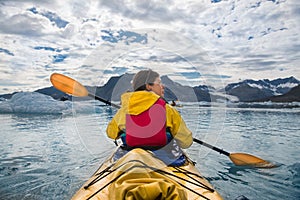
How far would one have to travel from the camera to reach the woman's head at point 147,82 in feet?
11.1

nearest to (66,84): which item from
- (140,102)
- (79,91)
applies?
(79,91)

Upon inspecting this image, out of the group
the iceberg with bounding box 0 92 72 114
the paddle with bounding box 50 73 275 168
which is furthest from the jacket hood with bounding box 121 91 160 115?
the iceberg with bounding box 0 92 72 114

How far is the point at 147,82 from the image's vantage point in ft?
11.0

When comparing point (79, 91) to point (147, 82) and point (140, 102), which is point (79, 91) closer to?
point (147, 82)

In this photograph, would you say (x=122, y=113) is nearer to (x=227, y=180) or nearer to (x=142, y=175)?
(x=142, y=175)

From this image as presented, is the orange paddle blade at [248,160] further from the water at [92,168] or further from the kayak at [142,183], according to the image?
the kayak at [142,183]

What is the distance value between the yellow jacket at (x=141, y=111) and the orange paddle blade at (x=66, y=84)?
2.38m

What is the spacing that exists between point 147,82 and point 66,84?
10.1ft

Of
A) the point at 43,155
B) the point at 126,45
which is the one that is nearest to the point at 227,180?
the point at 126,45

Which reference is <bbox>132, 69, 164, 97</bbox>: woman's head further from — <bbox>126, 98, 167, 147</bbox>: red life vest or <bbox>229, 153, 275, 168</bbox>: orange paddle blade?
<bbox>229, 153, 275, 168</bbox>: orange paddle blade

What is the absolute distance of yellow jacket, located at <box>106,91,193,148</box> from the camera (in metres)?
2.98

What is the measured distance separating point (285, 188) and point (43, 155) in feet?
19.1

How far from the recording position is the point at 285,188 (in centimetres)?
437

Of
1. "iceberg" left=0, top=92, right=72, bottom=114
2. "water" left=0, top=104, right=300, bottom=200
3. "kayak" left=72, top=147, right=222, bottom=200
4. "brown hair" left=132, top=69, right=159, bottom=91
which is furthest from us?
"iceberg" left=0, top=92, right=72, bottom=114
